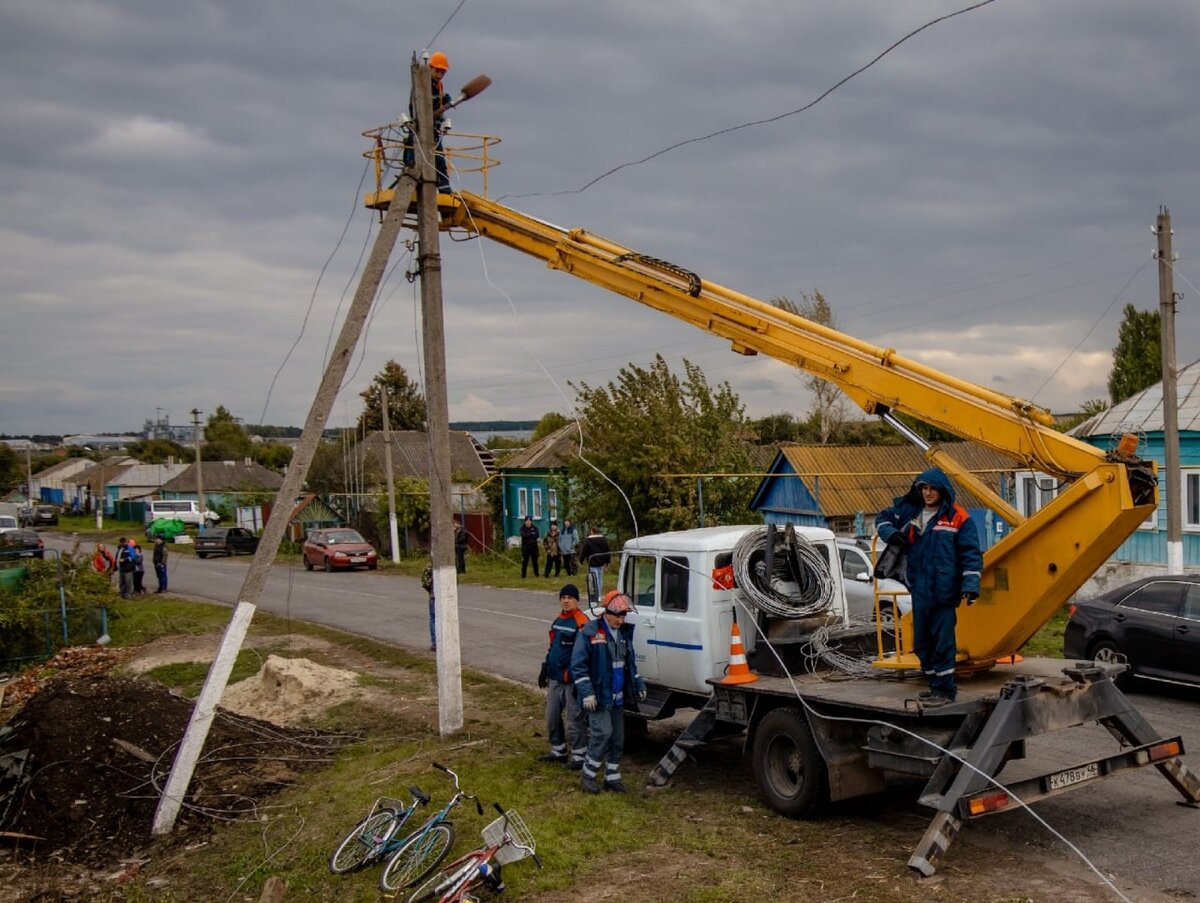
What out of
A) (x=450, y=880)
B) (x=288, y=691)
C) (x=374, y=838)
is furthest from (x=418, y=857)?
(x=288, y=691)

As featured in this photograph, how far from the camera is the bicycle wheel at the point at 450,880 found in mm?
7117

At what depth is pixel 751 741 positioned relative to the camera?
353 inches

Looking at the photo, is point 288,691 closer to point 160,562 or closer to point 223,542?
point 160,562

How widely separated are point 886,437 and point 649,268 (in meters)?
43.9

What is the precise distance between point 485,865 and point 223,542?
43771mm

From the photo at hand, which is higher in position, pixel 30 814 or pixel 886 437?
pixel 886 437

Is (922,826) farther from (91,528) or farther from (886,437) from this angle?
(91,528)

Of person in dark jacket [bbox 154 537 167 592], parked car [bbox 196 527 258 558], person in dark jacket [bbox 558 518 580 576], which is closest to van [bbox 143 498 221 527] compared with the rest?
parked car [bbox 196 527 258 558]

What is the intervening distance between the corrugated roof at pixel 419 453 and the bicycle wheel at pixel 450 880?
4615cm

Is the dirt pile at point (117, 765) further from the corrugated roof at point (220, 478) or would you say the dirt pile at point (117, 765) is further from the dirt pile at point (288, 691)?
the corrugated roof at point (220, 478)

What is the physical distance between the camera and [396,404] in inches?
3155

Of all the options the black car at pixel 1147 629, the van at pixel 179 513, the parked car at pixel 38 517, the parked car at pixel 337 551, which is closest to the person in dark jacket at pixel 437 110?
the black car at pixel 1147 629

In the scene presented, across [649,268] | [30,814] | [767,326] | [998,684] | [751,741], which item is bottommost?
[30,814]

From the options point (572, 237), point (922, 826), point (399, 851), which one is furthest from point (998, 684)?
point (572, 237)
